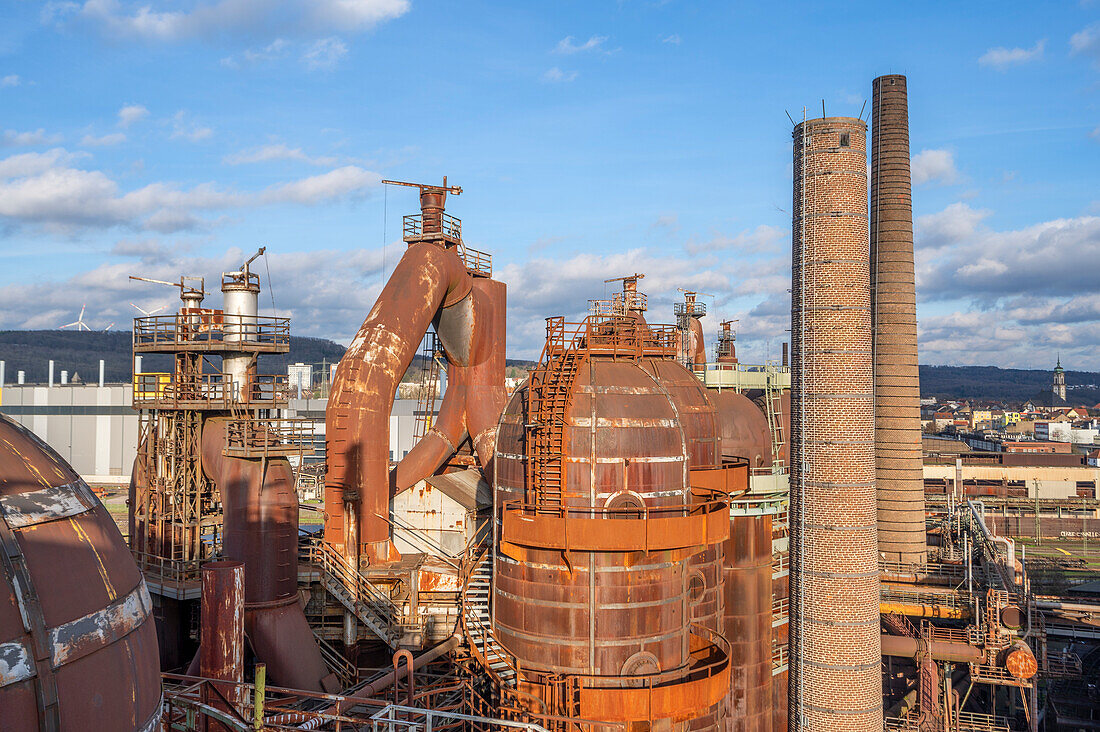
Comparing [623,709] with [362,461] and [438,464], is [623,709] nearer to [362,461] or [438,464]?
[362,461]

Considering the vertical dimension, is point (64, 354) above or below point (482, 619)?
above

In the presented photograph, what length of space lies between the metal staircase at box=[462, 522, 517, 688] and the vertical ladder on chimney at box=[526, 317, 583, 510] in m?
3.60

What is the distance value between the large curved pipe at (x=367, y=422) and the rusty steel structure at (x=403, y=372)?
0.03 meters

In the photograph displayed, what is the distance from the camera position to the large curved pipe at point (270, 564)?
63.1 feet

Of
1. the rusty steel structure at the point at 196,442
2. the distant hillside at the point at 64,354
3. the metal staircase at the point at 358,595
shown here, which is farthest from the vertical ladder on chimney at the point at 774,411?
the distant hillside at the point at 64,354

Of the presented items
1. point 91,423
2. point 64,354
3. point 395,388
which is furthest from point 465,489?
point 64,354

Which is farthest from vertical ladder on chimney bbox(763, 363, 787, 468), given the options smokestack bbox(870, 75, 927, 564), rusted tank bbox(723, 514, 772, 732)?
smokestack bbox(870, 75, 927, 564)

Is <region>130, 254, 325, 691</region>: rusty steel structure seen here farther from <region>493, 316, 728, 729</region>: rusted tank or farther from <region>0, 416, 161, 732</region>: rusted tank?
<region>0, 416, 161, 732</region>: rusted tank

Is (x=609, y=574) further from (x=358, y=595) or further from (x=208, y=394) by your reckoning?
(x=208, y=394)

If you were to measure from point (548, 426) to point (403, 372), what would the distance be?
795 centimetres

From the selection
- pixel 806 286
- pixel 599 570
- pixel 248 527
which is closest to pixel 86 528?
pixel 599 570

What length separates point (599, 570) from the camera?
54.6 feet

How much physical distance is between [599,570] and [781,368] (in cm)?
1728

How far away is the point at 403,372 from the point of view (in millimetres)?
23453
